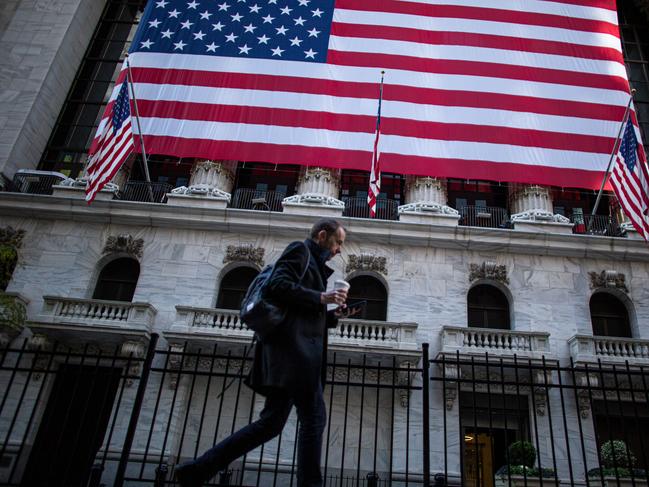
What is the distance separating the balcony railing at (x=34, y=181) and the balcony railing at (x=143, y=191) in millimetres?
2416

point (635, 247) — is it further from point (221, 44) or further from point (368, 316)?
point (221, 44)

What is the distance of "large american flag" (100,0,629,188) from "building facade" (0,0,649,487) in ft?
9.01

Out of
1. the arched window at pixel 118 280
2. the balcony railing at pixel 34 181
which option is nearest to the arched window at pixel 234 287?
the arched window at pixel 118 280

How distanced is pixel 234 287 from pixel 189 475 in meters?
14.5

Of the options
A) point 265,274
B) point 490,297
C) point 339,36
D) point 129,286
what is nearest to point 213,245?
point 129,286

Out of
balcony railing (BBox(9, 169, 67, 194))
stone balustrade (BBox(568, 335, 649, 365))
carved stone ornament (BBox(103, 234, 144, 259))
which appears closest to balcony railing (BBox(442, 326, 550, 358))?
stone balustrade (BBox(568, 335, 649, 365))

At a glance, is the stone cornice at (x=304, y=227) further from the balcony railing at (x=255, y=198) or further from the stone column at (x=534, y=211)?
the balcony railing at (x=255, y=198)

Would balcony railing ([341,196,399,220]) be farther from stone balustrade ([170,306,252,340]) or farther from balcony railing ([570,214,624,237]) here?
balcony railing ([570,214,624,237])

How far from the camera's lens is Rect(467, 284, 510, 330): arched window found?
17.2 metres

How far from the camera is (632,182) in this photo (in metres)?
13.2

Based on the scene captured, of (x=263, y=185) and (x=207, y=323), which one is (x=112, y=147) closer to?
(x=207, y=323)

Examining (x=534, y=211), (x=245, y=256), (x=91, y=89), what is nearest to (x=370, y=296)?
(x=245, y=256)

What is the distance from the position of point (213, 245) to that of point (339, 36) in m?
8.70

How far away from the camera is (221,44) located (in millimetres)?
18500
